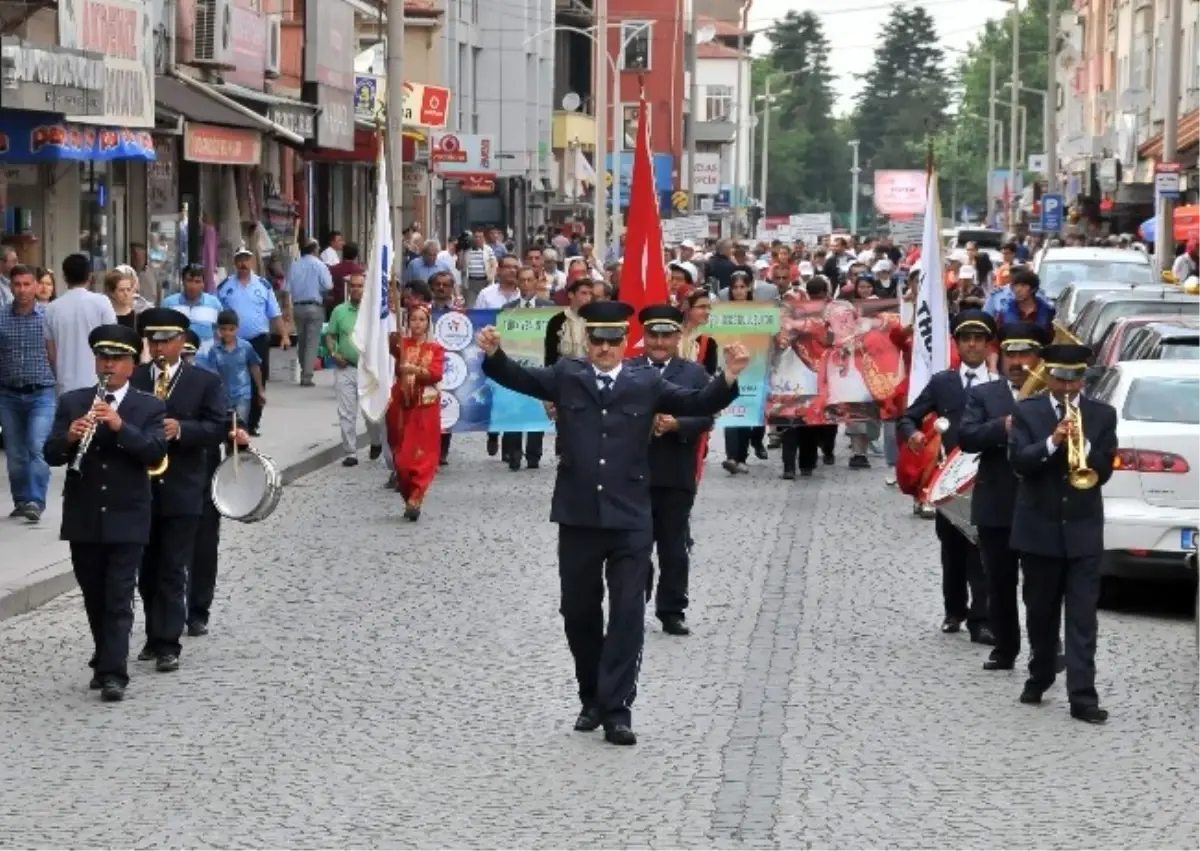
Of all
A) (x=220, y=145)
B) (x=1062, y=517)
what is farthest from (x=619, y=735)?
(x=220, y=145)

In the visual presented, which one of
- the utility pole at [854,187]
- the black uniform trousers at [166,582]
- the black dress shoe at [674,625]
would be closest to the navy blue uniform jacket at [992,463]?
the black dress shoe at [674,625]

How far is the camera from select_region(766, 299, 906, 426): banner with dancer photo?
23.8 m

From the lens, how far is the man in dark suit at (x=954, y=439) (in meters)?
13.9

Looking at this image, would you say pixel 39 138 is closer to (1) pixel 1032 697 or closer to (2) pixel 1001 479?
(2) pixel 1001 479

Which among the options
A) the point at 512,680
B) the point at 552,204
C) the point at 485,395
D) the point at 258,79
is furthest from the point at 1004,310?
the point at 552,204

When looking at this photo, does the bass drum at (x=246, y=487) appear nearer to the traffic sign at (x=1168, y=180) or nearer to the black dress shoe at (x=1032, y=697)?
the black dress shoe at (x=1032, y=697)

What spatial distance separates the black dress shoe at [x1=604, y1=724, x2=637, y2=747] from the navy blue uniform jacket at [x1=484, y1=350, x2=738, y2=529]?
804 millimetres

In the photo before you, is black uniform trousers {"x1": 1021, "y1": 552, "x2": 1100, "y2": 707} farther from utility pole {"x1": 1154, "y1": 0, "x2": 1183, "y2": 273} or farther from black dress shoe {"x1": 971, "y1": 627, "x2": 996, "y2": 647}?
utility pole {"x1": 1154, "y1": 0, "x2": 1183, "y2": 273}

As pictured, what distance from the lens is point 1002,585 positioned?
41.6 feet

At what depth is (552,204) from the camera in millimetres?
81625

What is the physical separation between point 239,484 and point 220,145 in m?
19.5

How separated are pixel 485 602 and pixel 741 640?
1.92 metres

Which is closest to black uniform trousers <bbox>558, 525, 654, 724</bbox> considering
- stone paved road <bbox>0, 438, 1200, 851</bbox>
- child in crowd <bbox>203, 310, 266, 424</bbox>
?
stone paved road <bbox>0, 438, 1200, 851</bbox>

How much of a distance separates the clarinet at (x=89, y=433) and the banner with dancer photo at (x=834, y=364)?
11839 mm
